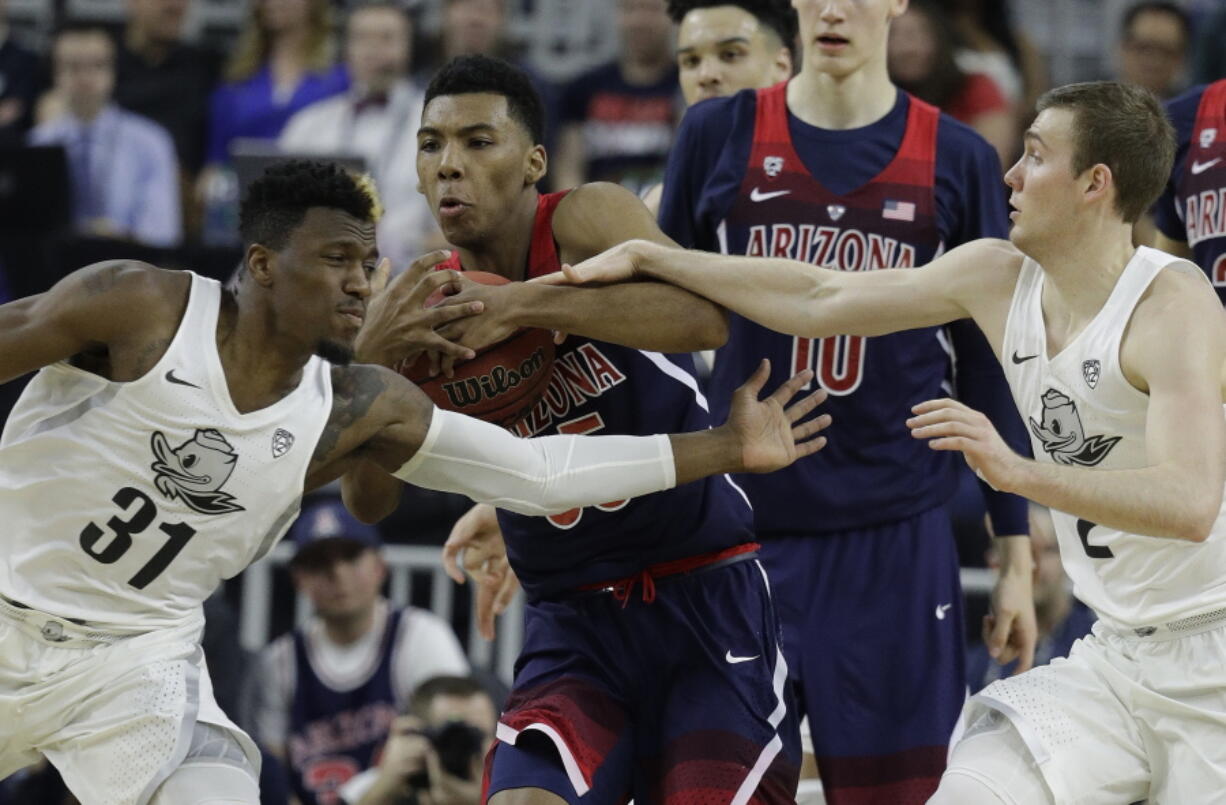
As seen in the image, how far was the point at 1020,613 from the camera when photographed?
238 inches

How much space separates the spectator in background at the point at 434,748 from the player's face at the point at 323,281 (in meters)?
2.59

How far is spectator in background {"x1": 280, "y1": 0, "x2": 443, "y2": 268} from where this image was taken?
10086mm

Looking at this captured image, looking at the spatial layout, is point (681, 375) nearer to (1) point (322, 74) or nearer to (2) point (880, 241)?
(2) point (880, 241)

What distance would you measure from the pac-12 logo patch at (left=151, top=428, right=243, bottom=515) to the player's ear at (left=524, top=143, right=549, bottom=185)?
1139 millimetres

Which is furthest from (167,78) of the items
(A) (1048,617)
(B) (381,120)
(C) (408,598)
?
(A) (1048,617)

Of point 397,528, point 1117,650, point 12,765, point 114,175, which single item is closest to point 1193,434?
point 1117,650

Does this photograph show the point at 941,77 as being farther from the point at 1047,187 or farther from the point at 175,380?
the point at 175,380

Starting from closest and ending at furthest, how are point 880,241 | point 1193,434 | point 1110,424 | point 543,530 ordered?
point 1193,434 → point 1110,424 → point 543,530 → point 880,241

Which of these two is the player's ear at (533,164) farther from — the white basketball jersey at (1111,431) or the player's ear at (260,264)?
the white basketball jersey at (1111,431)

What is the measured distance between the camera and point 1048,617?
8.48 metres

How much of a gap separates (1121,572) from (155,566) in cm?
252

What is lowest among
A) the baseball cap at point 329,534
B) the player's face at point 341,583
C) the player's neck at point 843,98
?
the player's face at point 341,583

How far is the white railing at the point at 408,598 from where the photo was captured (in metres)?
9.36

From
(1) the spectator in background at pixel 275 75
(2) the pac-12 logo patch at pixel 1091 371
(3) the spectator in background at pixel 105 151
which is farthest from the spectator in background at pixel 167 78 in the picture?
(2) the pac-12 logo patch at pixel 1091 371
